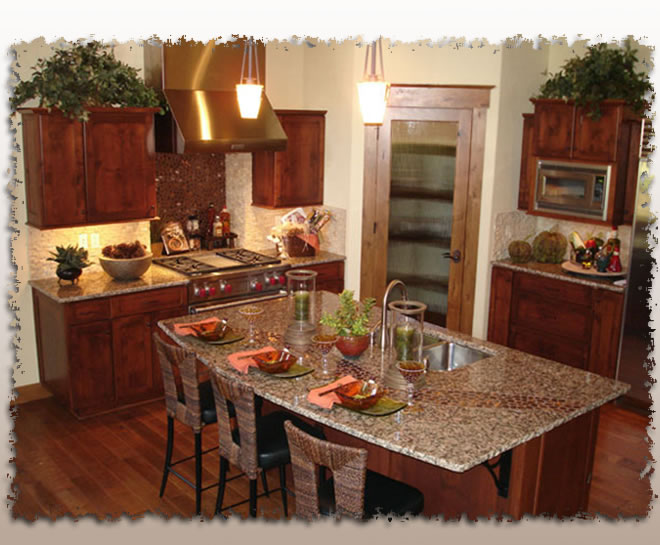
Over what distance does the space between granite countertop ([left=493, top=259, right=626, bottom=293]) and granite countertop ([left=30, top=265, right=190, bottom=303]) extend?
2.83m

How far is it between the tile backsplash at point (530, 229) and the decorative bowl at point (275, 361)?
3.25m

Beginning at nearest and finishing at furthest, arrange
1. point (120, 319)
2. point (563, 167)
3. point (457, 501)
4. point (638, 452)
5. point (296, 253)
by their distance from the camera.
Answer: point (457, 501) → point (638, 452) → point (120, 319) → point (563, 167) → point (296, 253)

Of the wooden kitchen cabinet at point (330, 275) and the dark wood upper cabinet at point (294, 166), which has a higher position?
the dark wood upper cabinet at point (294, 166)

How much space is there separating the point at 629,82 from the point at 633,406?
258cm

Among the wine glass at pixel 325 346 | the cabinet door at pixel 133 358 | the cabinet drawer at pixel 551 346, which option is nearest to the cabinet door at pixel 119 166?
the cabinet door at pixel 133 358

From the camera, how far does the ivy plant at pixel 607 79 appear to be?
571cm

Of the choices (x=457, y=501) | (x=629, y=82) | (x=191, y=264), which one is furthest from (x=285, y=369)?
(x=629, y=82)

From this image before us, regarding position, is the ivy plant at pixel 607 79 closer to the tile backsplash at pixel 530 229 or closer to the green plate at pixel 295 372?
the tile backsplash at pixel 530 229

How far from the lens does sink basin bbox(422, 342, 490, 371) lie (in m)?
4.30

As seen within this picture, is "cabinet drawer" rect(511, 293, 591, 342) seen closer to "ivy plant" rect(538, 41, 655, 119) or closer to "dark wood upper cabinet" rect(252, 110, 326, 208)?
"ivy plant" rect(538, 41, 655, 119)

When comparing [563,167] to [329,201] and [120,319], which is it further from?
[120,319]

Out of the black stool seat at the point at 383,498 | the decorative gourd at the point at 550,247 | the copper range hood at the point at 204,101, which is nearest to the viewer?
the black stool seat at the point at 383,498

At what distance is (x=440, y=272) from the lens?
6.79 meters

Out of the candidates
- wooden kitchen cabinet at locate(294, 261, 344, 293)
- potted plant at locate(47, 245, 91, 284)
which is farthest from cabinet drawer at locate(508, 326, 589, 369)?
potted plant at locate(47, 245, 91, 284)
